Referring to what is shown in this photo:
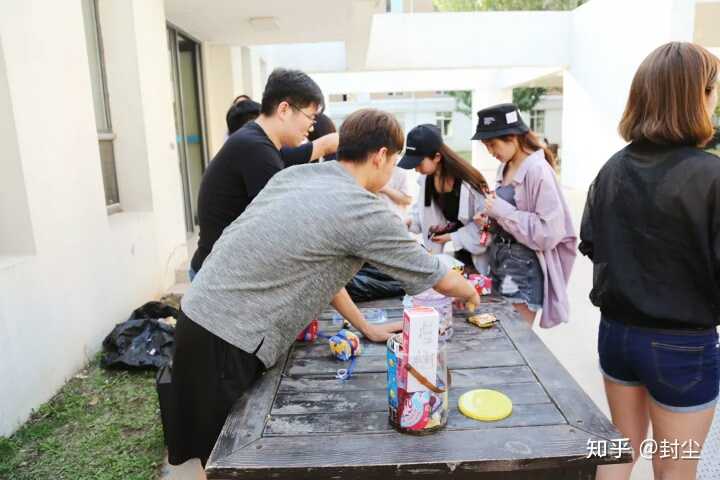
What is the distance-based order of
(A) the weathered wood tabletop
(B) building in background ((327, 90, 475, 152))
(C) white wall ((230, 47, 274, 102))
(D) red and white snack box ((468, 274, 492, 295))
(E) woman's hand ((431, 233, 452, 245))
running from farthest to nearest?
(B) building in background ((327, 90, 475, 152)), (C) white wall ((230, 47, 274, 102)), (E) woman's hand ((431, 233, 452, 245)), (D) red and white snack box ((468, 274, 492, 295)), (A) the weathered wood tabletop

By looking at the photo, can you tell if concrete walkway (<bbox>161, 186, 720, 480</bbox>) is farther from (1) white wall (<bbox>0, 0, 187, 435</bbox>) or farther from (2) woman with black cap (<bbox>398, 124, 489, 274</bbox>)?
(2) woman with black cap (<bbox>398, 124, 489, 274</bbox>)

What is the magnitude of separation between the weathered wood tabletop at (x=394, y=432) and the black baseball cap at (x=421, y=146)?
52.2 inches

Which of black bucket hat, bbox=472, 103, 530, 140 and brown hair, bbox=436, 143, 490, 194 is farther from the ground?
black bucket hat, bbox=472, 103, 530, 140

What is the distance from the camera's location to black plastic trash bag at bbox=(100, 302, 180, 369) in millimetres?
3398

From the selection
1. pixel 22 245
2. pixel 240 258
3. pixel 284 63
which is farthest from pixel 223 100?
pixel 240 258

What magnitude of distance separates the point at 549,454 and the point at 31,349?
8.78 feet

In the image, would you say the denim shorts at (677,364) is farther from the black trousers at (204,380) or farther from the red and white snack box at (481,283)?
the black trousers at (204,380)

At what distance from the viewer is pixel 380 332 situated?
6.40ft

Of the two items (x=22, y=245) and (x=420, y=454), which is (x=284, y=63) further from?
(x=420, y=454)

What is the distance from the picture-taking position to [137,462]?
2.51m

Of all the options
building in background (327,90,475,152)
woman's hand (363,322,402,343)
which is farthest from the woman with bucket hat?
building in background (327,90,475,152)

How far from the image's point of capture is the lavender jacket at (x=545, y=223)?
2432 mm

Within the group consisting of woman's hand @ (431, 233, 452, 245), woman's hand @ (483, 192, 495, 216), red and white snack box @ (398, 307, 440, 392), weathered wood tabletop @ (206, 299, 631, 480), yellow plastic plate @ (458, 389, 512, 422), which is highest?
woman's hand @ (483, 192, 495, 216)

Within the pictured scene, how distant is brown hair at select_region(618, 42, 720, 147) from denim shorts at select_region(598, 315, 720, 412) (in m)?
0.57
